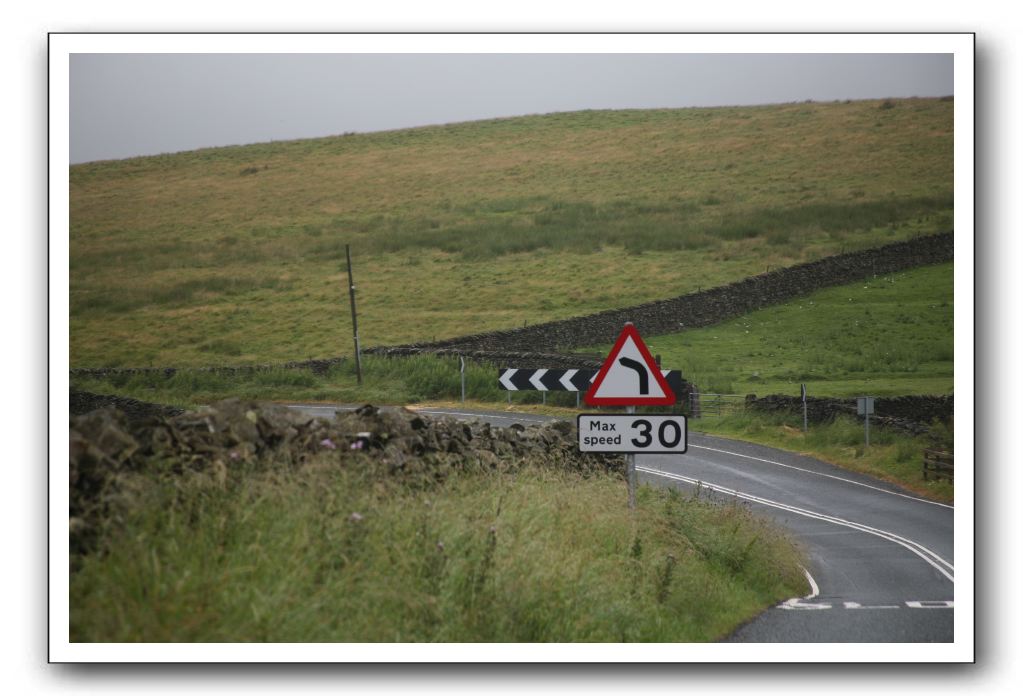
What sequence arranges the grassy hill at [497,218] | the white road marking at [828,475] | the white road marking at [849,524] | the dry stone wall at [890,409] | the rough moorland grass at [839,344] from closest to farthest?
the white road marking at [849,524] < the white road marking at [828,475] < the dry stone wall at [890,409] < the rough moorland grass at [839,344] < the grassy hill at [497,218]

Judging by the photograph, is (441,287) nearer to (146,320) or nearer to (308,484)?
(146,320)

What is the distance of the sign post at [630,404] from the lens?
10.1m

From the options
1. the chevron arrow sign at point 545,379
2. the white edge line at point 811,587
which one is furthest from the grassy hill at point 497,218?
the white edge line at point 811,587

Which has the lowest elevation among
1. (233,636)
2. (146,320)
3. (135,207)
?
(233,636)

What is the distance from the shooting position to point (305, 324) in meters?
49.8

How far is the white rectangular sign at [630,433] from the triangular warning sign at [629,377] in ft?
0.98

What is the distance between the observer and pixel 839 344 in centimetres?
4519

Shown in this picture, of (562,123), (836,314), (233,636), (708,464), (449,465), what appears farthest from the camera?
(562,123)

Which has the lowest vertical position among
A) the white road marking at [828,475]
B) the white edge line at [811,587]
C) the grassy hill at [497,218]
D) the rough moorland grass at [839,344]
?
the white edge line at [811,587]

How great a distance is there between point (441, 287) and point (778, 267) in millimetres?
17378

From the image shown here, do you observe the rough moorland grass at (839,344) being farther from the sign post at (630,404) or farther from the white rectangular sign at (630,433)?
the white rectangular sign at (630,433)

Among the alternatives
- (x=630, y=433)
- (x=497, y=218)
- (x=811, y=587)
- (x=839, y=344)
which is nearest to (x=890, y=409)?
(x=839, y=344)

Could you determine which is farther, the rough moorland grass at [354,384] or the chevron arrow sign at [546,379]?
the rough moorland grass at [354,384]

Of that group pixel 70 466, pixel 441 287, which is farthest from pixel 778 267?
pixel 70 466
